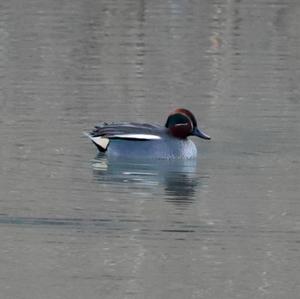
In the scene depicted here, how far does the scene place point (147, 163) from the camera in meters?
15.9

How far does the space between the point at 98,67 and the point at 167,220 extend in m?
8.03

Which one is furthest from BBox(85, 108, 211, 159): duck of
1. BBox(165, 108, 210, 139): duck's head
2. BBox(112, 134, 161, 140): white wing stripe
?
BBox(165, 108, 210, 139): duck's head

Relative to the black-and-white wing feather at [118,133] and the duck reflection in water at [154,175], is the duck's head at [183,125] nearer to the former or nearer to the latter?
the black-and-white wing feather at [118,133]

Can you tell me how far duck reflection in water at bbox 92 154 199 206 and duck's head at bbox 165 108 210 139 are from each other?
382 millimetres

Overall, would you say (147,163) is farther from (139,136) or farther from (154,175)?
(154,175)

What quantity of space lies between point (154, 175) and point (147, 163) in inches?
28.6

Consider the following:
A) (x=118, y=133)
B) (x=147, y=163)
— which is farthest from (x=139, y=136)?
(x=147, y=163)

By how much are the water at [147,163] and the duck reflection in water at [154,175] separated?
2 centimetres

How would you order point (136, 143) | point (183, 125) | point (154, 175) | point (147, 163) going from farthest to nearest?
1. point (183, 125)
2. point (136, 143)
3. point (147, 163)
4. point (154, 175)

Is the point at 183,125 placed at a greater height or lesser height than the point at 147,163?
greater

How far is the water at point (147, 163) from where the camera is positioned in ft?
38.4

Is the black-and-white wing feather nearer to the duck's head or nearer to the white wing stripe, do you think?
the white wing stripe

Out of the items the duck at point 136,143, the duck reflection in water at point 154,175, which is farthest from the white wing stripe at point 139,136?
the duck reflection in water at point 154,175

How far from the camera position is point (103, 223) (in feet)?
42.7
